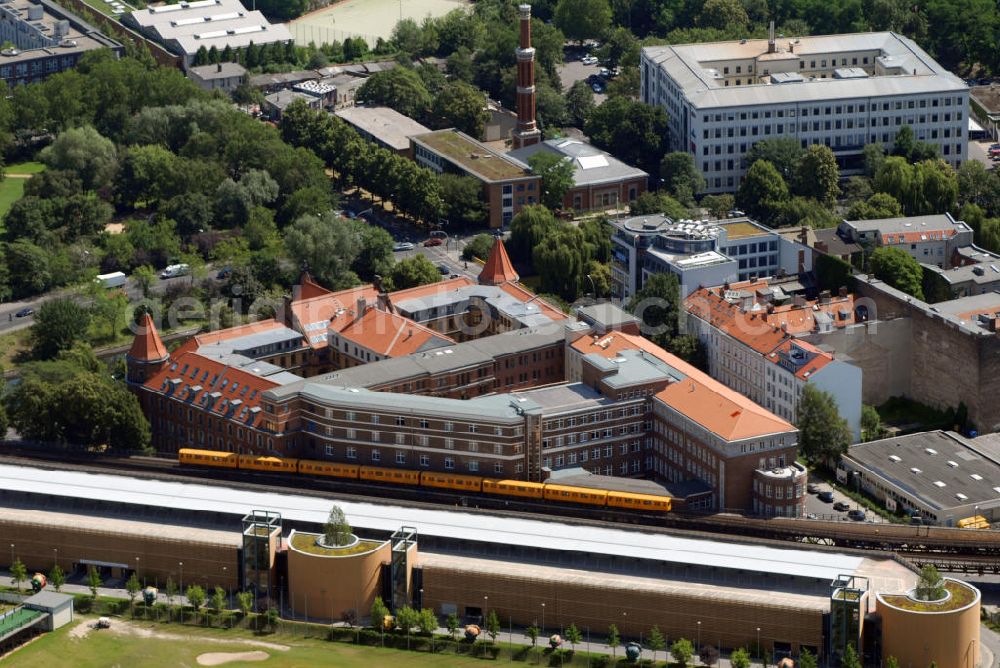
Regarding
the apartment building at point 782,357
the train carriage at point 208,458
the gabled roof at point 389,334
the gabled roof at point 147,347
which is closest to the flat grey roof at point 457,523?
the train carriage at point 208,458

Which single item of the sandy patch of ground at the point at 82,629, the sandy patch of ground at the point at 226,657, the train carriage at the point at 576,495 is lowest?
the sandy patch of ground at the point at 226,657

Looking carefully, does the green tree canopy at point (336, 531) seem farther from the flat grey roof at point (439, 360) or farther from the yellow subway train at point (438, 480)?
the flat grey roof at point (439, 360)

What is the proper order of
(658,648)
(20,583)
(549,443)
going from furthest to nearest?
(549,443) → (20,583) → (658,648)

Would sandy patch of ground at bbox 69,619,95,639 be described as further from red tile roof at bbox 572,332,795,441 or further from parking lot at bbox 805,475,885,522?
parking lot at bbox 805,475,885,522

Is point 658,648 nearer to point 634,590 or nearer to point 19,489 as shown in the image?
point 634,590

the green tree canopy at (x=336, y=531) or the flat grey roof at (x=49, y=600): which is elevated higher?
the green tree canopy at (x=336, y=531)

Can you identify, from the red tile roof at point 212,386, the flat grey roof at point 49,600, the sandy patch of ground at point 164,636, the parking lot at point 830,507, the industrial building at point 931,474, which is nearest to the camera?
the sandy patch of ground at point 164,636

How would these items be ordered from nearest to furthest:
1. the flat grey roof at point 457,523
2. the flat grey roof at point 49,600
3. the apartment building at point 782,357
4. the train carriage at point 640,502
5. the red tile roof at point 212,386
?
1. the flat grey roof at point 457,523
2. the flat grey roof at point 49,600
3. the train carriage at point 640,502
4. the red tile roof at point 212,386
5. the apartment building at point 782,357

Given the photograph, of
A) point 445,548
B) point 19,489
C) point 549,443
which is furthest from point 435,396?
point 19,489

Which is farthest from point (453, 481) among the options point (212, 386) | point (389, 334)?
point (212, 386)
